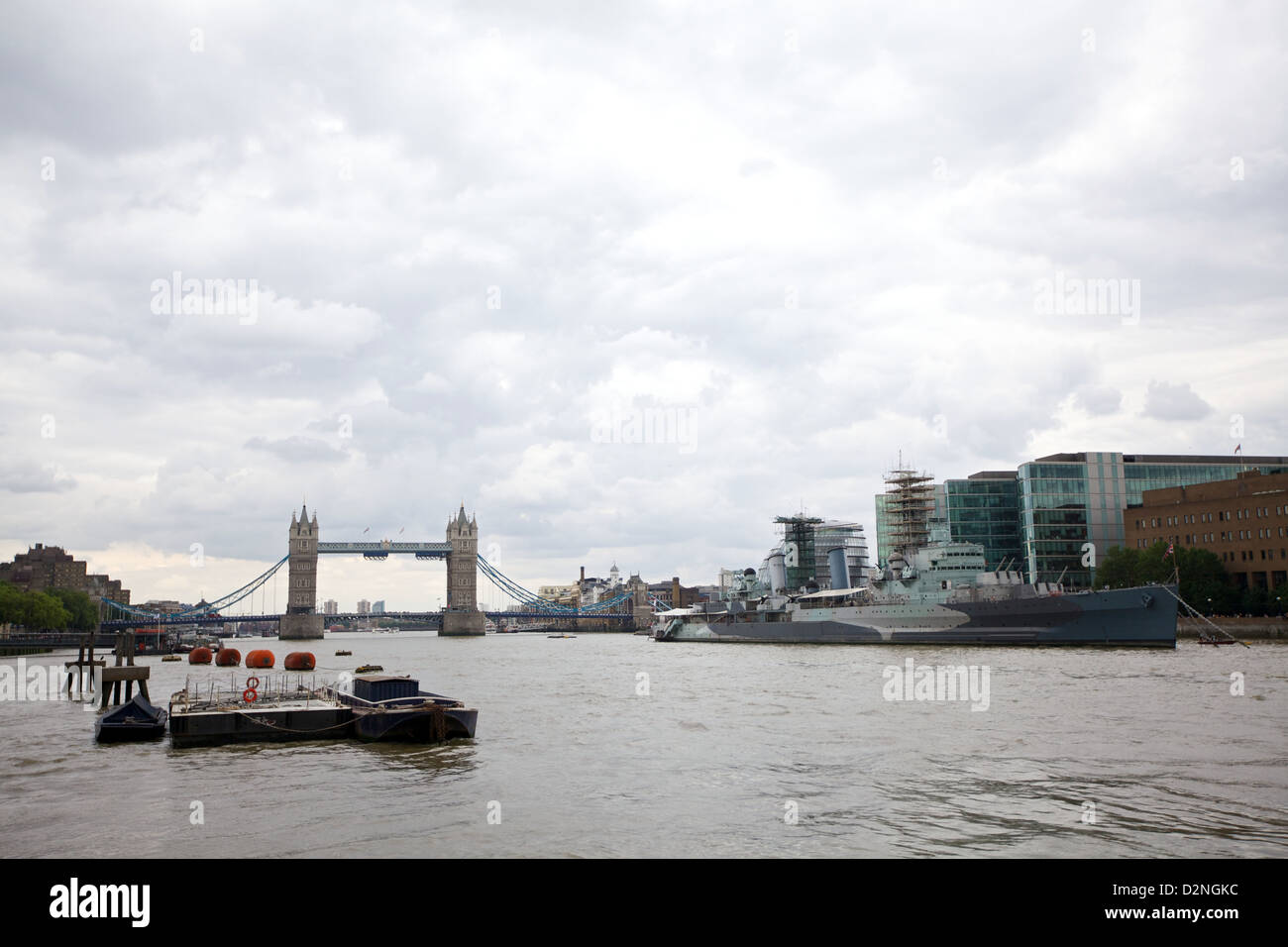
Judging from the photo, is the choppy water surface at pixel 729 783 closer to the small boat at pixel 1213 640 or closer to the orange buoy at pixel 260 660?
the small boat at pixel 1213 640

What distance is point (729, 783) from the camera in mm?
21047

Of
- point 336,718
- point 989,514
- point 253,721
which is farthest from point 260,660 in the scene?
point 989,514

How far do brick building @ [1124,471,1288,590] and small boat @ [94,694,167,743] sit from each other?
309ft

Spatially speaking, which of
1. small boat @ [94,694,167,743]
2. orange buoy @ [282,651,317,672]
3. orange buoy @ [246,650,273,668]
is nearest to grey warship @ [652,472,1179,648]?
orange buoy @ [282,651,317,672]

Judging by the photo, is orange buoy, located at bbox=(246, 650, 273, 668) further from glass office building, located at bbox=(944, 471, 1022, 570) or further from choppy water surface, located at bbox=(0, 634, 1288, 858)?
glass office building, located at bbox=(944, 471, 1022, 570)

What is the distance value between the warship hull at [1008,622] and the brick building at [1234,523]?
2921cm

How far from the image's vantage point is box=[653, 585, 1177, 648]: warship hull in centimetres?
6203

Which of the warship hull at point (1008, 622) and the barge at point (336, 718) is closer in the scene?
the barge at point (336, 718)

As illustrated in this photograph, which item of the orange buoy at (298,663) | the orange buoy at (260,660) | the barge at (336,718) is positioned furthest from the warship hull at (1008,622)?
the barge at (336,718)

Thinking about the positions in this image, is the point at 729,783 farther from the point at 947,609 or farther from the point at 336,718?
the point at 947,609

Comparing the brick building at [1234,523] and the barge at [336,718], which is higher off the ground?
the brick building at [1234,523]

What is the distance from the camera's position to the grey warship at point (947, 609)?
208ft

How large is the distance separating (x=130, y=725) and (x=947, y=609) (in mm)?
62921
